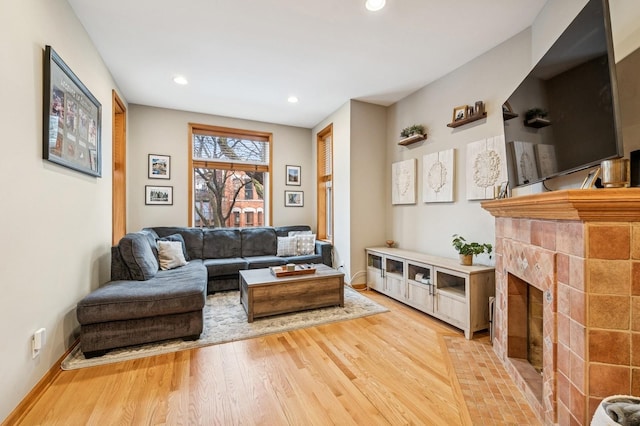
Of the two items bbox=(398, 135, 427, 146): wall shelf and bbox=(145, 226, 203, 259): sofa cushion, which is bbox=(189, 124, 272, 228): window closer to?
bbox=(145, 226, 203, 259): sofa cushion

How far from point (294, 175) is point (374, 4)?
130 inches

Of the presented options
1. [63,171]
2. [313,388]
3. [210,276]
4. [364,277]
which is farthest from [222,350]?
[364,277]

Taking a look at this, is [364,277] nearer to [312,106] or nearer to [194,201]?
[312,106]

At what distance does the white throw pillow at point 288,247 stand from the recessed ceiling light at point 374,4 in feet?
10.3

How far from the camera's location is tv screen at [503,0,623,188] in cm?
117

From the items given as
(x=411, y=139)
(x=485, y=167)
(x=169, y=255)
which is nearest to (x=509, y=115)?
(x=485, y=167)

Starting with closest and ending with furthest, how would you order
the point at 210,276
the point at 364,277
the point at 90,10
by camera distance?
1. the point at 90,10
2. the point at 210,276
3. the point at 364,277

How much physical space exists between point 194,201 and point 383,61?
3.57 meters

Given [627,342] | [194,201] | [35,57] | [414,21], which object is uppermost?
[414,21]

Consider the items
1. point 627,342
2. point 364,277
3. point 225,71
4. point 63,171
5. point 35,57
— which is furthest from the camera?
point 364,277

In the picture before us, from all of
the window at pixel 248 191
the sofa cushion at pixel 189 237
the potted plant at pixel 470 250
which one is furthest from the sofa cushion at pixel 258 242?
the potted plant at pixel 470 250

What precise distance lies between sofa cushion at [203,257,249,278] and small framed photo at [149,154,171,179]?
1.59 metres

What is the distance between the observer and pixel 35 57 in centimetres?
168

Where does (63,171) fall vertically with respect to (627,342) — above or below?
above
